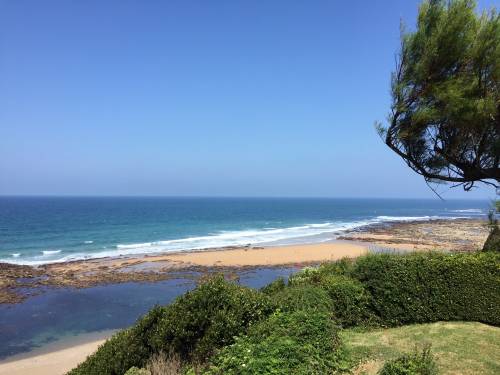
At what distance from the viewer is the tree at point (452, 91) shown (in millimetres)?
7656

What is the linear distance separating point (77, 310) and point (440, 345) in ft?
62.5

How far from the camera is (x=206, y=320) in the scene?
7062mm

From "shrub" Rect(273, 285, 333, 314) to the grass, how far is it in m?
0.86

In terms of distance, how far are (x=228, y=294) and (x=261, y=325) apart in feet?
3.15

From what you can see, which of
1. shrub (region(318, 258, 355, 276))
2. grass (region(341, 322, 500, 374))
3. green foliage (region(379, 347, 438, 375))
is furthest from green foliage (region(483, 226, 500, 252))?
green foliage (region(379, 347, 438, 375))

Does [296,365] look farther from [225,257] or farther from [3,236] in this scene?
[3,236]

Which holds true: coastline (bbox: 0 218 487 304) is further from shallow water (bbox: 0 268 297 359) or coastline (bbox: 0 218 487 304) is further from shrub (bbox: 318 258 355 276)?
shrub (bbox: 318 258 355 276)

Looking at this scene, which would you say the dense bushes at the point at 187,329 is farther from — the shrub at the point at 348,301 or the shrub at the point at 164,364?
the shrub at the point at 348,301

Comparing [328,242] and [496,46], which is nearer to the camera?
[496,46]

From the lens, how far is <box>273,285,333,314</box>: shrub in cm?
765

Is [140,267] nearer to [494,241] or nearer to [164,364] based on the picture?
[164,364]

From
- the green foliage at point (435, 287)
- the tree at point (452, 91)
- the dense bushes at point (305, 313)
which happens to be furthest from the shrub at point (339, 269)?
the tree at point (452, 91)

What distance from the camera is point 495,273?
352 inches

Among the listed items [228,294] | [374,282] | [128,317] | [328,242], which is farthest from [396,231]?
[228,294]
